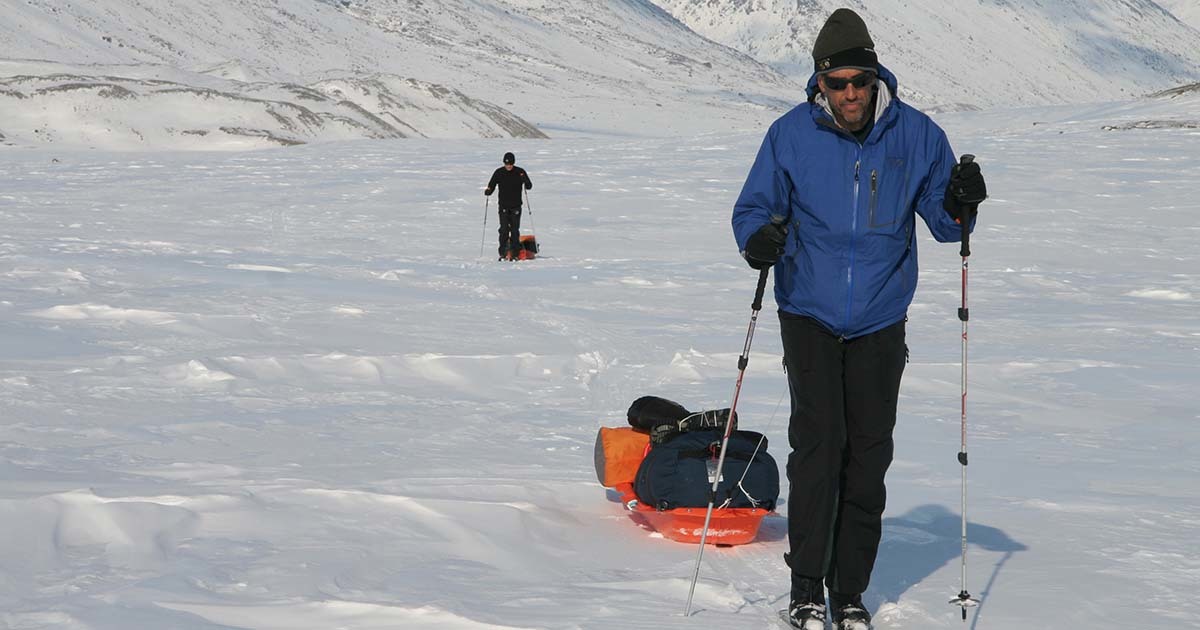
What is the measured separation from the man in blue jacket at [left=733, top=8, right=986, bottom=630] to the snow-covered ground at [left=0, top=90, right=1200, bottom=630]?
0.37 meters

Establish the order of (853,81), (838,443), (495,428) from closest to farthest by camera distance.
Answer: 1. (853,81)
2. (838,443)
3. (495,428)

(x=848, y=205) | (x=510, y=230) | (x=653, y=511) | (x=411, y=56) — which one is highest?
(x=411, y=56)

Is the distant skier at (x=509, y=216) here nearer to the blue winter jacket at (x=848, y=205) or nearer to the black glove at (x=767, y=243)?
the blue winter jacket at (x=848, y=205)

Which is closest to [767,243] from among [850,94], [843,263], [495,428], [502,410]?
[843,263]

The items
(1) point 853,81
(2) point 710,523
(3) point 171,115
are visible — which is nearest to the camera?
(1) point 853,81

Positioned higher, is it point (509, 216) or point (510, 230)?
point (509, 216)

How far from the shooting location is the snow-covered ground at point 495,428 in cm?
435

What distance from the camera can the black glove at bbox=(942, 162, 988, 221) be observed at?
3.99 meters

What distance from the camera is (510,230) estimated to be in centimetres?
1814

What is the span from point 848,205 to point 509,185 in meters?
14.6

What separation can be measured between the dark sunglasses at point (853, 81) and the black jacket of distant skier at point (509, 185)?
14.2 m

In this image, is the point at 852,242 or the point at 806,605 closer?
the point at 852,242

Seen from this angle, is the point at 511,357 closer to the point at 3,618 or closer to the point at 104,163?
the point at 3,618

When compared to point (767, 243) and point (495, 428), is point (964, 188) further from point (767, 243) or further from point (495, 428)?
point (495, 428)
